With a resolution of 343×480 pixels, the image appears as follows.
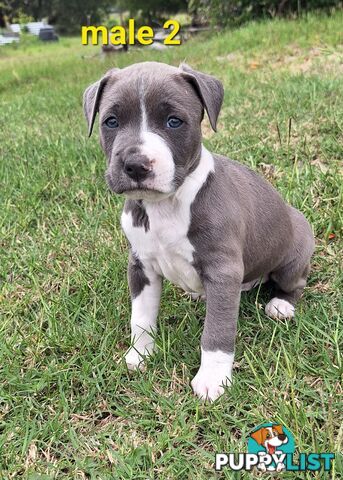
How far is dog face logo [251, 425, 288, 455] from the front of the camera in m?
2.13

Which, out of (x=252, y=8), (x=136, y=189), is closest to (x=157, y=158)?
(x=136, y=189)

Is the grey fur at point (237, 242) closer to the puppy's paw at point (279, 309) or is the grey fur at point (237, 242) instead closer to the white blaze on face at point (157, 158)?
the puppy's paw at point (279, 309)

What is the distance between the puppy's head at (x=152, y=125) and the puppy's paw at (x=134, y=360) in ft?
3.00

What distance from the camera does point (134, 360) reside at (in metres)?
2.73

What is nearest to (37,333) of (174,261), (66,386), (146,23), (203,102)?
(66,386)

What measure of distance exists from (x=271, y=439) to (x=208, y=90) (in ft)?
5.04

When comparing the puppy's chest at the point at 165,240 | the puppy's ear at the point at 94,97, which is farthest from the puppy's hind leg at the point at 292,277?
the puppy's ear at the point at 94,97

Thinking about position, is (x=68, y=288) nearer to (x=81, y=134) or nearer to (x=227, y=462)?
(x=227, y=462)

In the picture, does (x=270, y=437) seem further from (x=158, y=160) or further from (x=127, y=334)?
(x=158, y=160)

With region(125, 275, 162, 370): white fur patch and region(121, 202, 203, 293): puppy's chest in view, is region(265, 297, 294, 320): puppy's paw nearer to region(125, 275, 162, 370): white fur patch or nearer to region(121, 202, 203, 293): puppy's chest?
region(121, 202, 203, 293): puppy's chest

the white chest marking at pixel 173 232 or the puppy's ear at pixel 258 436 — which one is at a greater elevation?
the white chest marking at pixel 173 232

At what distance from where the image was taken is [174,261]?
2.54 metres

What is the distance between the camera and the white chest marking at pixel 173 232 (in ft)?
8.08

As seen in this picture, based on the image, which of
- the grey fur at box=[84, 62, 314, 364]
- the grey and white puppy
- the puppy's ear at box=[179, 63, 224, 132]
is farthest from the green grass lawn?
the puppy's ear at box=[179, 63, 224, 132]
